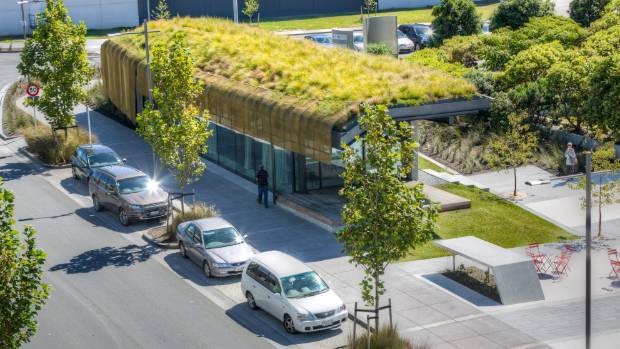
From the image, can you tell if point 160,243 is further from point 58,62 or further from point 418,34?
point 418,34

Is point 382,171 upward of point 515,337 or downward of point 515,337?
upward

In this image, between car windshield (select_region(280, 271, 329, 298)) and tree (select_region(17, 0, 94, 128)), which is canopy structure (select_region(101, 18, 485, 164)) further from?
car windshield (select_region(280, 271, 329, 298))

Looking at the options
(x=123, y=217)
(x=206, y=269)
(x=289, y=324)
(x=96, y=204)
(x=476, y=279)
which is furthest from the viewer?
(x=96, y=204)

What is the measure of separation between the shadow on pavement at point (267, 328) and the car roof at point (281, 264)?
1.40 m

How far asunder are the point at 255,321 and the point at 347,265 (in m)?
4.95

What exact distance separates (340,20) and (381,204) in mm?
70099

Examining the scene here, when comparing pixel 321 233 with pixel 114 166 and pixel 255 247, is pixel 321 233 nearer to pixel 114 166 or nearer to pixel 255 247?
pixel 255 247

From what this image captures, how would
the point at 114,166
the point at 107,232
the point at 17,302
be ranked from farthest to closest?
the point at 114,166 → the point at 107,232 → the point at 17,302

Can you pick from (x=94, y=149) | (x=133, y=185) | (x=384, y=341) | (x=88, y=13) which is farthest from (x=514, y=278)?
(x=88, y=13)

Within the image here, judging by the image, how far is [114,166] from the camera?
39219 millimetres

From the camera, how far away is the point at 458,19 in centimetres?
6300

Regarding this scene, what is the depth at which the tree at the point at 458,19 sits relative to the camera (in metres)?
63.0

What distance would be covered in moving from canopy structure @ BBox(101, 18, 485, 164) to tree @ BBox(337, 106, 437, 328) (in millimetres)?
10139

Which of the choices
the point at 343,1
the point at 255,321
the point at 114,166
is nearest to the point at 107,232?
the point at 114,166
